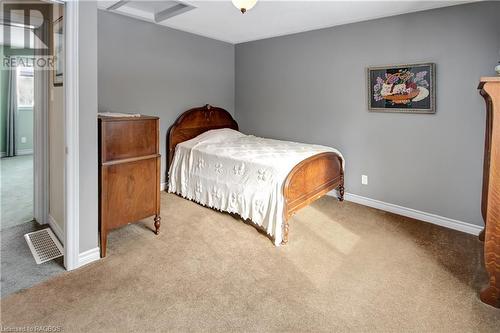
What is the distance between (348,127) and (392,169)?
76cm

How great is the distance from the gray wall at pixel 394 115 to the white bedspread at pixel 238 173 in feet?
1.71

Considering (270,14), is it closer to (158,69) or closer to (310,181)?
(158,69)

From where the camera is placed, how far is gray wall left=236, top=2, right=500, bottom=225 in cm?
301

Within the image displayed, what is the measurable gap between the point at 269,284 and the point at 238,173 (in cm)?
134

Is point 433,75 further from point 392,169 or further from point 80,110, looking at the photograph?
point 80,110

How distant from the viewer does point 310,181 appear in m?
3.24

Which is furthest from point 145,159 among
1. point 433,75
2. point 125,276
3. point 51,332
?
point 433,75

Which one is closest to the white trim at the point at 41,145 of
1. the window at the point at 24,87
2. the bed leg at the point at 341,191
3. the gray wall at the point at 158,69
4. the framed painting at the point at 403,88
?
the gray wall at the point at 158,69

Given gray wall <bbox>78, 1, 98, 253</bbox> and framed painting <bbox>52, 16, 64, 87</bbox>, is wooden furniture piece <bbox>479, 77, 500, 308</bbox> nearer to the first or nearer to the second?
gray wall <bbox>78, 1, 98, 253</bbox>

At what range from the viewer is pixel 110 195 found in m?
2.48

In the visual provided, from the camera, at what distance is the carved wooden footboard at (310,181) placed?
2.83 metres

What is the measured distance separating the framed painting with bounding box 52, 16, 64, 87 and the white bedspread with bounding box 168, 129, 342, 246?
1685 millimetres

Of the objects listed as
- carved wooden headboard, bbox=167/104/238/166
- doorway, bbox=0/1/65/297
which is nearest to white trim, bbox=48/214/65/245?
doorway, bbox=0/1/65/297

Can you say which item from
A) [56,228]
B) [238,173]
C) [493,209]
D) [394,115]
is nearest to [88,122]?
[56,228]
